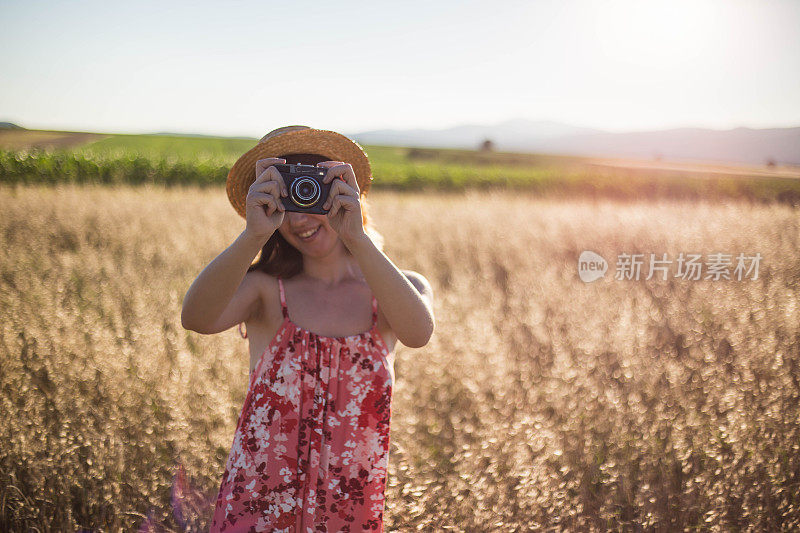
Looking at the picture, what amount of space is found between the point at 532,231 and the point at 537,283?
2.34 metres

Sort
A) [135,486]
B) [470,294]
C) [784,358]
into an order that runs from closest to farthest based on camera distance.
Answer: [135,486]
[784,358]
[470,294]

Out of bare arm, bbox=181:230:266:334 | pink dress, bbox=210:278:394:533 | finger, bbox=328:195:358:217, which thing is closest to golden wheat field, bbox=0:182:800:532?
pink dress, bbox=210:278:394:533

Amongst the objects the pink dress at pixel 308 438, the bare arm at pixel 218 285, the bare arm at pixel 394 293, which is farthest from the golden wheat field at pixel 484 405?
the bare arm at pixel 218 285

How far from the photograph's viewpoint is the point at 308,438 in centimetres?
129

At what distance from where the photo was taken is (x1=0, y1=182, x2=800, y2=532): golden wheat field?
1.90m

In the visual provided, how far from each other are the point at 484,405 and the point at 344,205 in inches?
71.3

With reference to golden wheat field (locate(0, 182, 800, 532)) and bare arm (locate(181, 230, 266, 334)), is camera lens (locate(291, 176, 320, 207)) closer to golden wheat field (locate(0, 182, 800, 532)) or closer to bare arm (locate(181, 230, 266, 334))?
bare arm (locate(181, 230, 266, 334))

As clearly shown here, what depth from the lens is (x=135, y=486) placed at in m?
1.92

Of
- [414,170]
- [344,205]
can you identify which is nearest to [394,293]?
[344,205]

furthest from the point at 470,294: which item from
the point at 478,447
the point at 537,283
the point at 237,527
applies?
the point at 237,527

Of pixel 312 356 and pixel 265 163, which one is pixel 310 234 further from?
pixel 312 356

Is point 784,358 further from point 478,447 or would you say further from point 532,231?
point 532,231

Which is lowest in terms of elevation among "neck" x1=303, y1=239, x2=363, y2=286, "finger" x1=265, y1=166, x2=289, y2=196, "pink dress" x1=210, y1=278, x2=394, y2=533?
"pink dress" x1=210, y1=278, x2=394, y2=533

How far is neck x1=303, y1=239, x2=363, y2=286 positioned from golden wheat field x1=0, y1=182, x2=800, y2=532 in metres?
0.91
